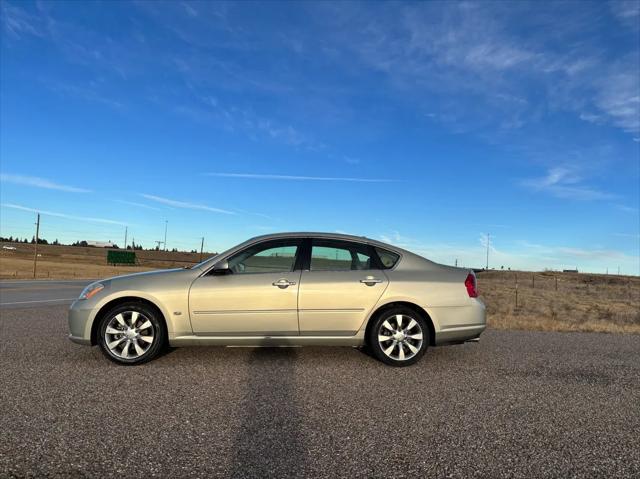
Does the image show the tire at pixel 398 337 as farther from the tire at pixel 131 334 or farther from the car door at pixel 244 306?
the tire at pixel 131 334

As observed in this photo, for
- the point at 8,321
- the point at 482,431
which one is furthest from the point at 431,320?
the point at 8,321

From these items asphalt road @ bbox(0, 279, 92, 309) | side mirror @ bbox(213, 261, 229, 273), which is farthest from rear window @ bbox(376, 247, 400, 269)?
asphalt road @ bbox(0, 279, 92, 309)

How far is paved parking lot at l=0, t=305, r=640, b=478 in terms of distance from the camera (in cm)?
305

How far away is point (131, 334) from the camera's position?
5.71 meters

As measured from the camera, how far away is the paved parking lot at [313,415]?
3051 mm

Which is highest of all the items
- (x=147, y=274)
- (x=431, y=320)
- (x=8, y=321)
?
(x=147, y=274)

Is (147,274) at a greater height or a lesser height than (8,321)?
greater

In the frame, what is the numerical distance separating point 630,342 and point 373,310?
551 cm

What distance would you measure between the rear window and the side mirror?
1.93 meters

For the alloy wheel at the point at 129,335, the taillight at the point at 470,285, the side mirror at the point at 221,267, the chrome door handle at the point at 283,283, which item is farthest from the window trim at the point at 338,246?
the alloy wheel at the point at 129,335

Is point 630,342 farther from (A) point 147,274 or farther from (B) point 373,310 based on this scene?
(A) point 147,274

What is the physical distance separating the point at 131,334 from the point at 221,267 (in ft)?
4.32

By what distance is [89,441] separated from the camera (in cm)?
A: 334

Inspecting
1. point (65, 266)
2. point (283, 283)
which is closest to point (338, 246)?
point (283, 283)
